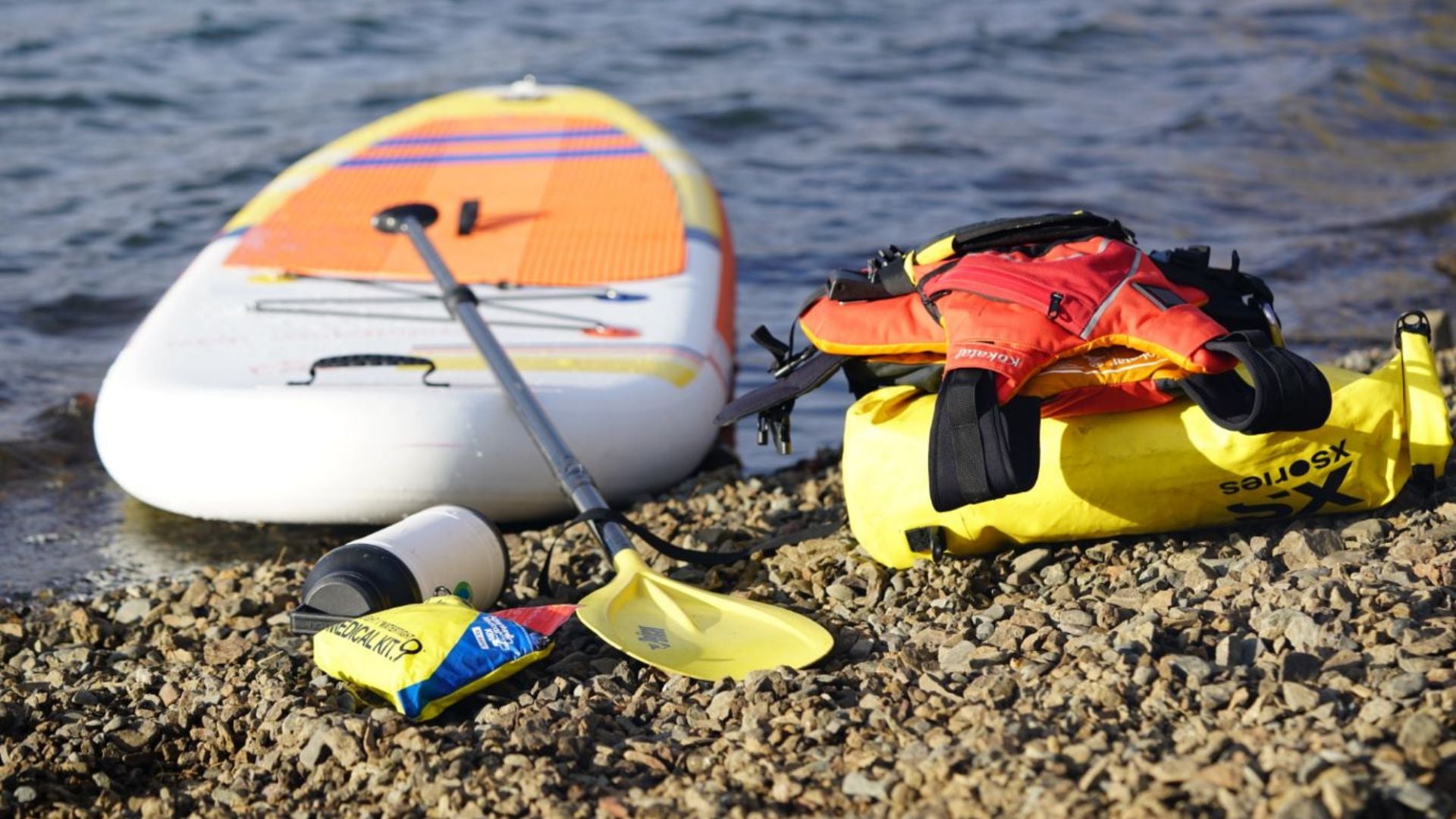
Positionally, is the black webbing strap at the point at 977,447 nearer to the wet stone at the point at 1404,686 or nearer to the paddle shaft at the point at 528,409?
the wet stone at the point at 1404,686

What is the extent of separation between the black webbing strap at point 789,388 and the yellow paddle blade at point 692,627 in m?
0.39

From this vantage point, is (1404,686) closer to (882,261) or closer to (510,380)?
(882,261)

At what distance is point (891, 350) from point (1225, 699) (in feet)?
3.56

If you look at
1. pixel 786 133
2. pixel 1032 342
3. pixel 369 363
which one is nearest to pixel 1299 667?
pixel 1032 342

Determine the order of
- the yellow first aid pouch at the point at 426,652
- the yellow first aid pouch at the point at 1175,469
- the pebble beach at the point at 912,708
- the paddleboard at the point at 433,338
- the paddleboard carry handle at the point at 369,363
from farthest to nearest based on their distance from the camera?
1. the paddleboard carry handle at the point at 369,363
2. the paddleboard at the point at 433,338
3. the yellow first aid pouch at the point at 1175,469
4. the yellow first aid pouch at the point at 426,652
5. the pebble beach at the point at 912,708

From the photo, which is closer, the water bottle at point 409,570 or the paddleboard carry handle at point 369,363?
the water bottle at point 409,570

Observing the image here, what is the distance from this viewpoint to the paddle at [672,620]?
2.97 meters

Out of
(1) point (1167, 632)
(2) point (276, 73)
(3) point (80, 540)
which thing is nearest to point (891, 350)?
(1) point (1167, 632)

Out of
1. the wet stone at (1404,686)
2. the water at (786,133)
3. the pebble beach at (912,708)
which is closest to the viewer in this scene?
the pebble beach at (912,708)

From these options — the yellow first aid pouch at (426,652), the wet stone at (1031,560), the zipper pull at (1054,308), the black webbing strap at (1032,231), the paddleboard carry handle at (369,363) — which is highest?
the black webbing strap at (1032,231)

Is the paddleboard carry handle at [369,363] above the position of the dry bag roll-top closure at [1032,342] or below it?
below

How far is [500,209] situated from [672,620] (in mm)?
2763

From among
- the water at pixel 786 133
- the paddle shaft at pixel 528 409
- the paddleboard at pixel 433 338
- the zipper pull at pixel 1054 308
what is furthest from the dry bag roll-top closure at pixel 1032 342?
the water at pixel 786 133

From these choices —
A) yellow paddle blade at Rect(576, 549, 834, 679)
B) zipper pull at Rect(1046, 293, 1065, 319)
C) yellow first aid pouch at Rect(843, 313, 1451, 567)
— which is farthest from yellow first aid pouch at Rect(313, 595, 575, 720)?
zipper pull at Rect(1046, 293, 1065, 319)
